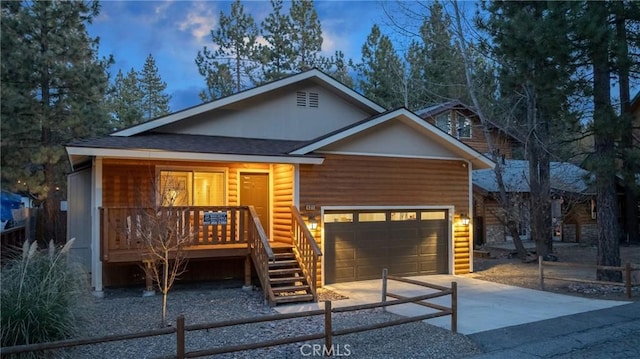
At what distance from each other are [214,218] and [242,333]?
401 cm

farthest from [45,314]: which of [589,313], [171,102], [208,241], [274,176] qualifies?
[171,102]

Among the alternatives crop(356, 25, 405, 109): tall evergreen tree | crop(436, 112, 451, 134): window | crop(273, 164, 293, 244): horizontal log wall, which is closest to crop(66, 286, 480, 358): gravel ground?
crop(273, 164, 293, 244): horizontal log wall

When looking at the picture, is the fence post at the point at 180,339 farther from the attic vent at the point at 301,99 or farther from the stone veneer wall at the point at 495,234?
the stone veneer wall at the point at 495,234

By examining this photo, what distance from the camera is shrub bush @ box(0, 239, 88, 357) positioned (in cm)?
581

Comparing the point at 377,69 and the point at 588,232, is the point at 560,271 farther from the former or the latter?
the point at 377,69

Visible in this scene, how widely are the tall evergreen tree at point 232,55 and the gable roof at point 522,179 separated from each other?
50.9 ft

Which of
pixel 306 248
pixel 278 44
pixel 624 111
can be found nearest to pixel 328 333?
pixel 306 248

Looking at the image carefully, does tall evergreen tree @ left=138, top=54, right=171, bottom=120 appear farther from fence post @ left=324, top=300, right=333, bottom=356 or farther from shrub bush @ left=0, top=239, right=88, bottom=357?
fence post @ left=324, top=300, right=333, bottom=356

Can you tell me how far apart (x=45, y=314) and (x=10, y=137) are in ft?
47.7

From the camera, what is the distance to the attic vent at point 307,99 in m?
14.4

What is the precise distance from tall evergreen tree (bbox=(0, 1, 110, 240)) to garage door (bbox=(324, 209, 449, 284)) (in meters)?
11.7

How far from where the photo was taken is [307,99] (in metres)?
14.5

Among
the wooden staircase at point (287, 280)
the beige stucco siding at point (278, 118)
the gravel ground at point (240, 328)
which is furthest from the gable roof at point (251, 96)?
the wooden staircase at point (287, 280)

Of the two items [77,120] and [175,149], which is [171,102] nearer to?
[77,120]
